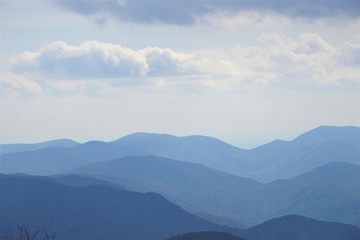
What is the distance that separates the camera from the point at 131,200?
197000 millimetres

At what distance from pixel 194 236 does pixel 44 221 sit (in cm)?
7625

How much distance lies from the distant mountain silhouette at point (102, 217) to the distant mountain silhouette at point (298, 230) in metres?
16.4

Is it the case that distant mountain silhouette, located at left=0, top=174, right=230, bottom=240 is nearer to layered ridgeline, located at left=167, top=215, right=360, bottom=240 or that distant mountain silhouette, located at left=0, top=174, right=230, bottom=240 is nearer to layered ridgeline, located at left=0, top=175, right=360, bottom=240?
layered ridgeline, located at left=0, top=175, right=360, bottom=240

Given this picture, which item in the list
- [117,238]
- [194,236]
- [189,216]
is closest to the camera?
[194,236]

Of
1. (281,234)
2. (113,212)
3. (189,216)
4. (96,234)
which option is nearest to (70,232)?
(96,234)

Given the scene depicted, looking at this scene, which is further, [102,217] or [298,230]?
[102,217]

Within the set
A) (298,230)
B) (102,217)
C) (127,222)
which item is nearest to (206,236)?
(298,230)

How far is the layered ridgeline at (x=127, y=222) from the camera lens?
16525 cm

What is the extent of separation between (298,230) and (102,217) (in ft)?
204

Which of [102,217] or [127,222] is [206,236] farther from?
[102,217]

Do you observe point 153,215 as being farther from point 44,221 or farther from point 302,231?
point 302,231

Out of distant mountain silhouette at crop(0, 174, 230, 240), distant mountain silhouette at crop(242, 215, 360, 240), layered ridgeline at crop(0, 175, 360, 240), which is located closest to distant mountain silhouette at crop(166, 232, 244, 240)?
layered ridgeline at crop(0, 175, 360, 240)

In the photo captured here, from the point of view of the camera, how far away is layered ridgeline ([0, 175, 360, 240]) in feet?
542

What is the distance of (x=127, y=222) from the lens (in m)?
182
